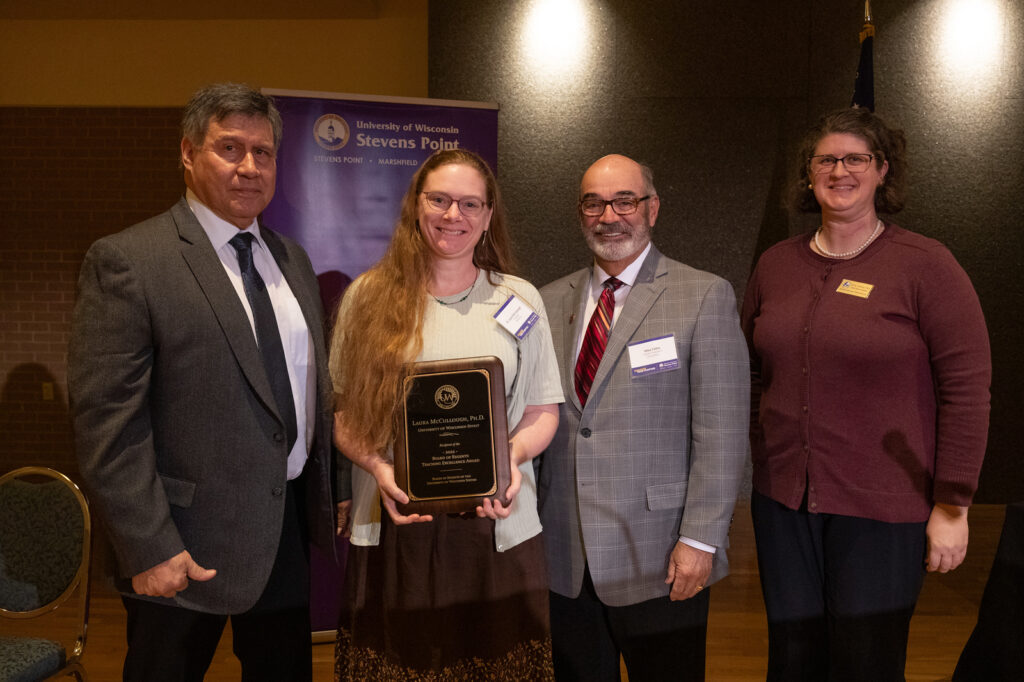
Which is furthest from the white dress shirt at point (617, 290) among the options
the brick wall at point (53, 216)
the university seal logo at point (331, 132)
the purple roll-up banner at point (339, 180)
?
the brick wall at point (53, 216)

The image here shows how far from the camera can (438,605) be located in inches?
69.8

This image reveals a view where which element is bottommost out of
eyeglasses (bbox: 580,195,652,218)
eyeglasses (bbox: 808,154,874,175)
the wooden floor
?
the wooden floor

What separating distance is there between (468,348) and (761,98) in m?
3.56

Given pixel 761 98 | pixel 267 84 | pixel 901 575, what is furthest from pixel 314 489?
pixel 267 84

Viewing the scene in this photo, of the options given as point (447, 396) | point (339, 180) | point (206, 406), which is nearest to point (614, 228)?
point (447, 396)

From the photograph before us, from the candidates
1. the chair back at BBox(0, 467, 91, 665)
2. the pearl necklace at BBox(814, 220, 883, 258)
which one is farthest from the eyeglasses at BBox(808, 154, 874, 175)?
the chair back at BBox(0, 467, 91, 665)

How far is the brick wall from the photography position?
5773 mm

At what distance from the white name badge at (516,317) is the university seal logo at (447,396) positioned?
0.78 ft

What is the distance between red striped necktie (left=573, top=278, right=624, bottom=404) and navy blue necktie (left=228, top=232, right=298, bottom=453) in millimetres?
768

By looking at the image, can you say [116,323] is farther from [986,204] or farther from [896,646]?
[986,204]

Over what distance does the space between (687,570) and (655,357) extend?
0.56 metres

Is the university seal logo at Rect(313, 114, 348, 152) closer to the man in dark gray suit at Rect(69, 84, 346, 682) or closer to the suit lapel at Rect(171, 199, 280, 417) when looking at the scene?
the man in dark gray suit at Rect(69, 84, 346, 682)

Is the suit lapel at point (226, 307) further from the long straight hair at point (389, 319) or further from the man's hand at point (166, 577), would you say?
the man's hand at point (166, 577)

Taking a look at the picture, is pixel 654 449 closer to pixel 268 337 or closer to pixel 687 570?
pixel 687 570
